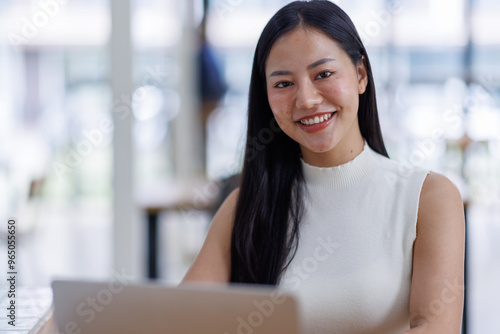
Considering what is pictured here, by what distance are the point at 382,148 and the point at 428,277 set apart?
39 centimetres

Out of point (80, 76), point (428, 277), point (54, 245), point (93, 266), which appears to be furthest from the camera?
point (80, 76)

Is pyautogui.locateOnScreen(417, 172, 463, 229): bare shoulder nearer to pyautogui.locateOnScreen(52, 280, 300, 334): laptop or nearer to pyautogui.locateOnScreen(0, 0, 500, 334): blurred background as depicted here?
pyautogui.locateOnScreen(52, 280, 300, 334): laptop

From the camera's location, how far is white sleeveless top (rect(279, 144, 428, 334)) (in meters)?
1.33

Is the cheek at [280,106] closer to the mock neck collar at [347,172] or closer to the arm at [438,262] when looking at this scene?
the mock neck collar at [347,172]

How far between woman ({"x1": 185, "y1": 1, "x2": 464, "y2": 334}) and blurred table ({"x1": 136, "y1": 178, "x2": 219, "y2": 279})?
1.67 m

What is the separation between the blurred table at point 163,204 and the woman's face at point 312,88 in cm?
182

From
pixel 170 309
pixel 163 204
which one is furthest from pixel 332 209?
pixel 163 204

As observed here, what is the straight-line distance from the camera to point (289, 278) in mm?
1401

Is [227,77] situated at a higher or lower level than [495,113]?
higher

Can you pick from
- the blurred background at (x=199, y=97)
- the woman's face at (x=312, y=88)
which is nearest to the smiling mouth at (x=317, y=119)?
the woman's face at (x=312, y=88)

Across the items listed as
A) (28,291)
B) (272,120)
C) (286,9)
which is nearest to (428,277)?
(272,120)

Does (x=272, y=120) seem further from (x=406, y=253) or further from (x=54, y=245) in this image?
(x=54, y=245)

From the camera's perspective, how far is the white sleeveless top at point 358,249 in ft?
4.36

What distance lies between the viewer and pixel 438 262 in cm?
126
